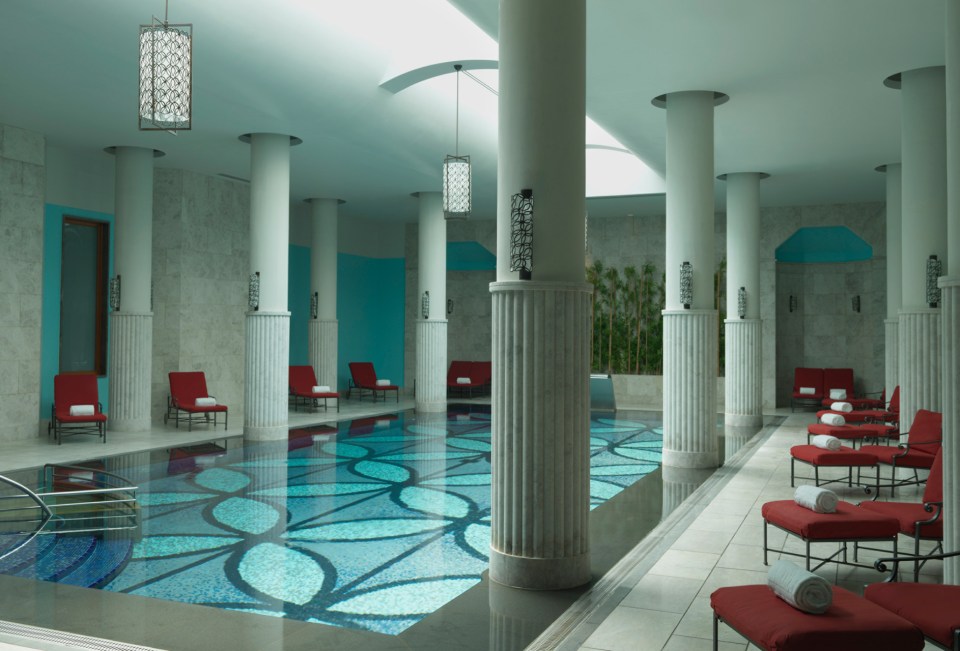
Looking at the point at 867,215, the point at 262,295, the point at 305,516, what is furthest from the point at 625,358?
the point at 305,516

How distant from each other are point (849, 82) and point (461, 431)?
7.99 meters

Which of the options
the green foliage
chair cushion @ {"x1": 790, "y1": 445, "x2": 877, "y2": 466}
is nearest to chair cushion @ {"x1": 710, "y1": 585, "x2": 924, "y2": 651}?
chair cushion @ {"x1": 790, "y1": 445, "x2": 877, "y2": 466}

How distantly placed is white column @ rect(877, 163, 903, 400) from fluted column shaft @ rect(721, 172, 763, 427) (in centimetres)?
216

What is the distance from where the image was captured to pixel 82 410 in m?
12.4

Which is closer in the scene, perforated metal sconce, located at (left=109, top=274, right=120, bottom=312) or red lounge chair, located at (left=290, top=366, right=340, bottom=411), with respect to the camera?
perforated metal sconce, located at (left=109, top=274, right=120, bottom=312)

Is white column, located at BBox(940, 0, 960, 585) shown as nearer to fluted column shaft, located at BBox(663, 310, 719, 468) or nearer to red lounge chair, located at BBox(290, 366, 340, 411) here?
fluted column shaft, located at BBox(663, 310, 719, 468)

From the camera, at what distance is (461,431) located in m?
14.3

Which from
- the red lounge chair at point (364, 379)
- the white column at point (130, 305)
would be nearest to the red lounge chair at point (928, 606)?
the white column at point (130, 305)

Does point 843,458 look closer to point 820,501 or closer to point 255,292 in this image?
point 820,501

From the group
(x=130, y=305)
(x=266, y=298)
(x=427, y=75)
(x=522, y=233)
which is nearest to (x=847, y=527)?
(x=522, y=233)

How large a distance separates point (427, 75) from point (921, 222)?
633 centimetres

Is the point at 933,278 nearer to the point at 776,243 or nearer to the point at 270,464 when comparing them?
the point at 270,464

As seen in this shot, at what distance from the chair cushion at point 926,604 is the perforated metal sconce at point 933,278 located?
6469 millimetres

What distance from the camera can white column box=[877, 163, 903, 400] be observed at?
14297mm
